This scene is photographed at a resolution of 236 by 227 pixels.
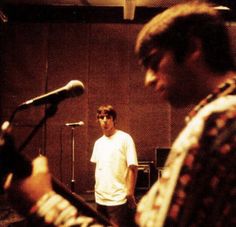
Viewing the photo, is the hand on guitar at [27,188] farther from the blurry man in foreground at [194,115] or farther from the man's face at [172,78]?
the man's face at [172,78]

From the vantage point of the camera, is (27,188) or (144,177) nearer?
(27,188)

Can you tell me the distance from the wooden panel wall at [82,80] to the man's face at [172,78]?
6.40 metres

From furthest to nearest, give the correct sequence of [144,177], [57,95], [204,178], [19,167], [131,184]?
[144,177], [131,184], [57,95], [19,167], [204,178]

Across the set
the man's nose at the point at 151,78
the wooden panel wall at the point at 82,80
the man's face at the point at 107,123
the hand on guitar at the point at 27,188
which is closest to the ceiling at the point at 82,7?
the wooden panel wall at the point at 82,80

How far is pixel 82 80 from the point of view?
7.43 metres

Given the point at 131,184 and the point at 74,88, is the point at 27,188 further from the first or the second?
the point at 131,184

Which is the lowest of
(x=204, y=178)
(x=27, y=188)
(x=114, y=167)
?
(x=114, y=167)

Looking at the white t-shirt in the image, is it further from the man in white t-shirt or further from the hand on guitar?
the hand on guitar

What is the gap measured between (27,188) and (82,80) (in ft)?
21.4

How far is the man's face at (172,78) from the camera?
93 centimetres

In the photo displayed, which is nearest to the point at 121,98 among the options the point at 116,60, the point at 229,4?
the point at 116,60

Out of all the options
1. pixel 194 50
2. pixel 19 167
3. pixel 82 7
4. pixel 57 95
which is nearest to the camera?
pixel 194 50

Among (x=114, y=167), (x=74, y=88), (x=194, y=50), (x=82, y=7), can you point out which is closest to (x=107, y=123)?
(x=114, y=167)

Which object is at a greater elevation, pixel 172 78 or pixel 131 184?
pixel 172 78
